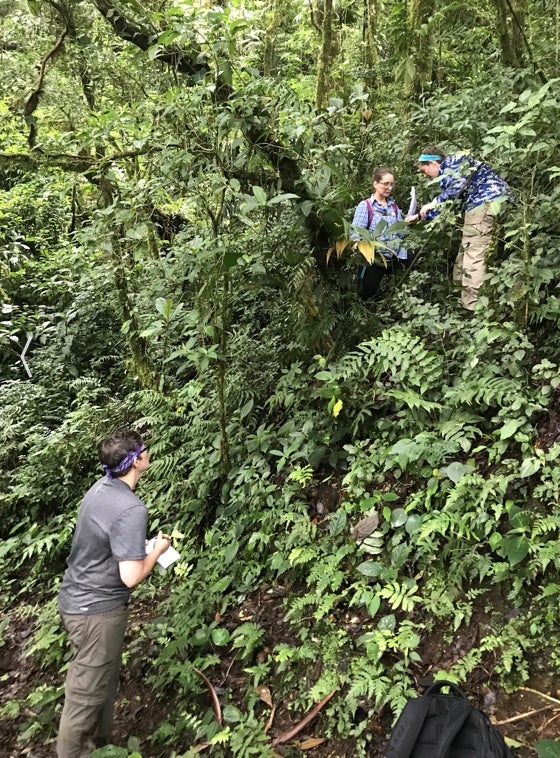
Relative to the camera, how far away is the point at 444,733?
2256 millimetres

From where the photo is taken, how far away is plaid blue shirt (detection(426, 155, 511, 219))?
4828mm

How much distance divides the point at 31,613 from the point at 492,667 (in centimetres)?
465

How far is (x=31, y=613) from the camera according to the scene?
5.32m

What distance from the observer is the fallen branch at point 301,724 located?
10.5ft

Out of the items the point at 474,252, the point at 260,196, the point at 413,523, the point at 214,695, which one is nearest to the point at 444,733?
the point at 413,523

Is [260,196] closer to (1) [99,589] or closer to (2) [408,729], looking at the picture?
(1) [99,589]

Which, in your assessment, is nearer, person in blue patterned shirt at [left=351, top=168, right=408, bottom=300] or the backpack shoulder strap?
the backpack shoulder strap

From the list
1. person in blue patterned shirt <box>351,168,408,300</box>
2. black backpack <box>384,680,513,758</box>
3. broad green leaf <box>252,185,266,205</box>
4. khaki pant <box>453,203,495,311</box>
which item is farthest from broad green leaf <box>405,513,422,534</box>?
person in blue patterned shirt <box>351,168,408,300</box>

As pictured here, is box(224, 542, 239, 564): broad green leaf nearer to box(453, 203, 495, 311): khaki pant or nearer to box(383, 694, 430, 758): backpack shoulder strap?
box(383, 694, 430, 758): backpack shoulder strap

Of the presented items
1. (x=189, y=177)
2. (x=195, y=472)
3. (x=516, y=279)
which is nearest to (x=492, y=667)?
(x=516, y=279)

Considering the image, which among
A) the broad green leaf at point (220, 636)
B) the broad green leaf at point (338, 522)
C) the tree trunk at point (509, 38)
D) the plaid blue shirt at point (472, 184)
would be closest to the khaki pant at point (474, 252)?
the plaid blue shirt at point (472, 184)

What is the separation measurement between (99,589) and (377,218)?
466cm

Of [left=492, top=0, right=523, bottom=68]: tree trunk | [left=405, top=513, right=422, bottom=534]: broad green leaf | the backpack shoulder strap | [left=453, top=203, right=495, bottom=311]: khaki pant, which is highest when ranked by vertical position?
[left=492, top=0, right=523, bottom=68]: tree trunk

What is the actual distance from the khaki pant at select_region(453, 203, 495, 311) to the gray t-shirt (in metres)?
3.89
